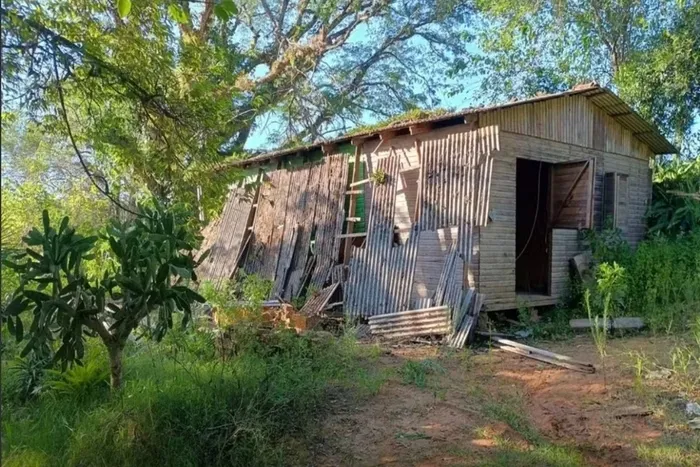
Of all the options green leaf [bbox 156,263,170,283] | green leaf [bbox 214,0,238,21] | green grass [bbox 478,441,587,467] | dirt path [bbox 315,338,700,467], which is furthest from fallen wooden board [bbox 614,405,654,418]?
green leaf [bbox 214,0,238,21]

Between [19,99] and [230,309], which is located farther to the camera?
[230,309]

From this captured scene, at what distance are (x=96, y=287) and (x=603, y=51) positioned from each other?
16089mm

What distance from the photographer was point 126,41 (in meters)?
4.93

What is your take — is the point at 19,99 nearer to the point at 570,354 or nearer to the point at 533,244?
the point at 570,354

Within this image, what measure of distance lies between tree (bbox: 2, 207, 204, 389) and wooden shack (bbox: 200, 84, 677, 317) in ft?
7.94

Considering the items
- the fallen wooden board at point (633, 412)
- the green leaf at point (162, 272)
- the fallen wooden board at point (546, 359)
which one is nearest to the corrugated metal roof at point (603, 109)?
the fallen wooden board at point (546, 359)

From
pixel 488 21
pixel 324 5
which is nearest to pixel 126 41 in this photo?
pixel 324 5

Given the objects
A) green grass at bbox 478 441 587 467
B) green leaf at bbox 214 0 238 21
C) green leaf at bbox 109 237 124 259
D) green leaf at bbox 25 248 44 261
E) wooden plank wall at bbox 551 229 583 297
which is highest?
green leaf at bbox 214 0 238 21

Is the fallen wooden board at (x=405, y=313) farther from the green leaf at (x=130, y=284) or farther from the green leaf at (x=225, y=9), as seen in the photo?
the green leaf at (x=225, y=9)

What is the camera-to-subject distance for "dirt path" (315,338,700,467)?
412 cm

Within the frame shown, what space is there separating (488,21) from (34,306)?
55.1 ft

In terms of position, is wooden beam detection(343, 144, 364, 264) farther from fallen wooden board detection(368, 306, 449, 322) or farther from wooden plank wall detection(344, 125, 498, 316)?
fallen wooden board detection(368, 306, 449, 322)

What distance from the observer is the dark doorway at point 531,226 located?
1041cm

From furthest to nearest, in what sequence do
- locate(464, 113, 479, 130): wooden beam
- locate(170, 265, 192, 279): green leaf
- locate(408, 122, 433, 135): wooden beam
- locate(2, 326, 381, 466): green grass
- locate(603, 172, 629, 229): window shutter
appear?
locate(603, 172, 629, 229): window shutter, locate(408, 122, 433, 135): wooden beam, locate(464, 113, 479, 130): wooden beam, locate(170, 265, 192, 279): green leaf, locate(2, 326, 381, 466): green grass
